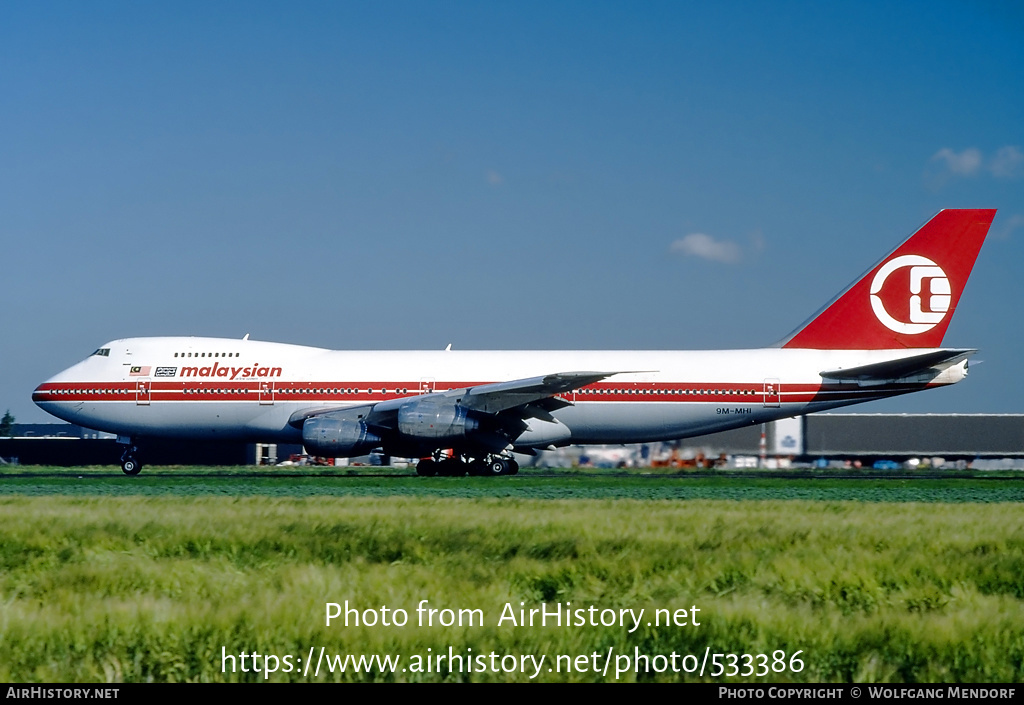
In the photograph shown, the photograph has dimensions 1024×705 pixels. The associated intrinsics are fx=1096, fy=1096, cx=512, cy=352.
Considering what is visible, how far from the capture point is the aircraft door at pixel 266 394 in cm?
3606

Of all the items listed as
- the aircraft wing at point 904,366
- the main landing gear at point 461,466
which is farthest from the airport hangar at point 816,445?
the main landing gear at point 461,466

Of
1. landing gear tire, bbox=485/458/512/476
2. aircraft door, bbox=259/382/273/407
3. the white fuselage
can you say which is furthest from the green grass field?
aircraft door, bbox=259/382/273/407

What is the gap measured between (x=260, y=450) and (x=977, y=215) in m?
38.3

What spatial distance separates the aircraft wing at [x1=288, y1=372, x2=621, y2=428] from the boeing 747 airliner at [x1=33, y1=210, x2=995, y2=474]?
7 centimetres

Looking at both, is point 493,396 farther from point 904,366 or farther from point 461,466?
point 904,366

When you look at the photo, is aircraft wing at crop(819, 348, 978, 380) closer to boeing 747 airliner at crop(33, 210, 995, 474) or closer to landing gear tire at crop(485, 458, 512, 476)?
boeing 747 airliner at crop(33, 210, 995, 474)

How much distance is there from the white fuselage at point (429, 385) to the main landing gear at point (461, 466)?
238 cm

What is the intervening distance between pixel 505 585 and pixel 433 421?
23.6 m

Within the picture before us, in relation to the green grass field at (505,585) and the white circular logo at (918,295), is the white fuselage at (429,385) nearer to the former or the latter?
the white circular logo at (918,295)

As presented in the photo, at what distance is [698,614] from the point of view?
25.6 feet

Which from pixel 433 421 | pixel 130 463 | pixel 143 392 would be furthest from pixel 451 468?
pixel 130 463

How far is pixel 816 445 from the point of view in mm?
63625
